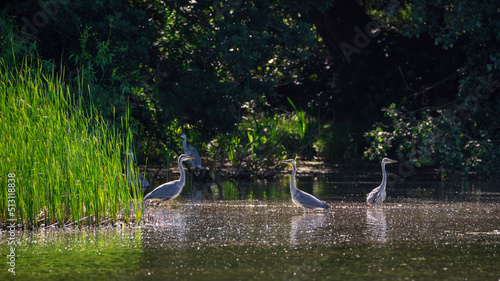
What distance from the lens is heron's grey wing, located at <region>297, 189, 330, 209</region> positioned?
10516mm

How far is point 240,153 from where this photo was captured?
1691 cm

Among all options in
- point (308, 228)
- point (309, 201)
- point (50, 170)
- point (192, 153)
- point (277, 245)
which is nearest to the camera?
point (277, 245)

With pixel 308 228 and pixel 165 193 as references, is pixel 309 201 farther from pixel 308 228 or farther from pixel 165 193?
pixel 165 193

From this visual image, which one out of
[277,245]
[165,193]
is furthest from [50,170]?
[165,193]

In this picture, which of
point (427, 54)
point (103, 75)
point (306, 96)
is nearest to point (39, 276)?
point (103, 75)

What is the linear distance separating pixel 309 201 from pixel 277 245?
3138mm

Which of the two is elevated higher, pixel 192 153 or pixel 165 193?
pixel 192 153

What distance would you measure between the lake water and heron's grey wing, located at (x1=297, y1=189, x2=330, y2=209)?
0.38 feet

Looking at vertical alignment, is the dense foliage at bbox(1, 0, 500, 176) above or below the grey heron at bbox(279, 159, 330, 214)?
above

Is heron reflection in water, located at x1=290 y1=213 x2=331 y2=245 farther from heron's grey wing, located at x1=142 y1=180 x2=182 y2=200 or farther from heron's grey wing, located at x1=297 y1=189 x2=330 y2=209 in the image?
heron's grey wing, located at x1=142 y1=180 x2=182 y2=200

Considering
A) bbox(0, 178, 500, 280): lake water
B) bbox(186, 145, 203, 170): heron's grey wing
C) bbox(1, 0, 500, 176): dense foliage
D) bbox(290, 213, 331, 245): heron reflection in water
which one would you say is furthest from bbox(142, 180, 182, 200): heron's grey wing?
bbox(186, 145, 203, 170): heron's grey wing

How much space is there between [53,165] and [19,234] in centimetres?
82

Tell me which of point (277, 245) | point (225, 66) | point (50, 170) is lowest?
point (277, 245)

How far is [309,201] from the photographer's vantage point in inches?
416
